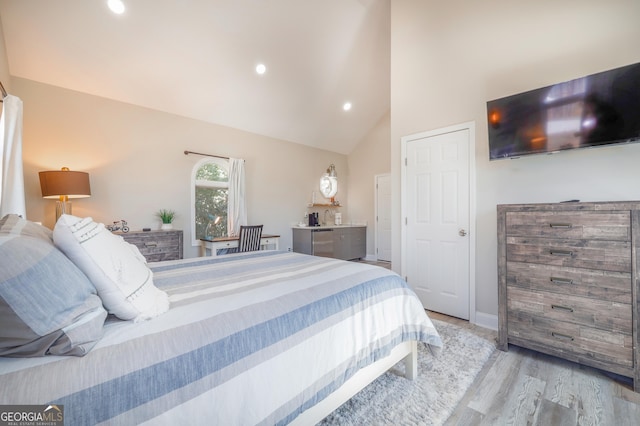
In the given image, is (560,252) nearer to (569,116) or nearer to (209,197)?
(569,116)

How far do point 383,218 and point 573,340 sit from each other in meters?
4.20

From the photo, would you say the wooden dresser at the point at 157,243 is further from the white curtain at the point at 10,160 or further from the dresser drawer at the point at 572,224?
the dresser drawer at the point at 572,224

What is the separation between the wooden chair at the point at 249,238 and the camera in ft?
12.6

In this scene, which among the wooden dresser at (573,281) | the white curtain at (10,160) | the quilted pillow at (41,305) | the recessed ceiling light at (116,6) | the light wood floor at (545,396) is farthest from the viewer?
the recessed ceiling light at (116,6)

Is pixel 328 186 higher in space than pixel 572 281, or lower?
higher

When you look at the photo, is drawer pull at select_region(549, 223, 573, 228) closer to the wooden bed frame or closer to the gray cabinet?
the wooden bed frame

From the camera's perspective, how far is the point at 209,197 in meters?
4.30

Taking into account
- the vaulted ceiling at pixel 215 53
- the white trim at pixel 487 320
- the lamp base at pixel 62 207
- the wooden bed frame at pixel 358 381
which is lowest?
the white trim at pixel 487 320

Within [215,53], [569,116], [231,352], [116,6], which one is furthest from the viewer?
[215,53]

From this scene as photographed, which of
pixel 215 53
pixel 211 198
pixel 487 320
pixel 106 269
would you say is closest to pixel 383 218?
pixel 487 320

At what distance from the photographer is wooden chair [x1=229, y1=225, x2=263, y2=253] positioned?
384cm

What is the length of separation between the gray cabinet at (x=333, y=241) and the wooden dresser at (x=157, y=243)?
2.29m

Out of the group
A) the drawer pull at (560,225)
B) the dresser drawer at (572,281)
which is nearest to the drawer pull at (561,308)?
the dresser drawer at (572,281)

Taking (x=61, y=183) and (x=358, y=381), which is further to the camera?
(x=61, y=183)
